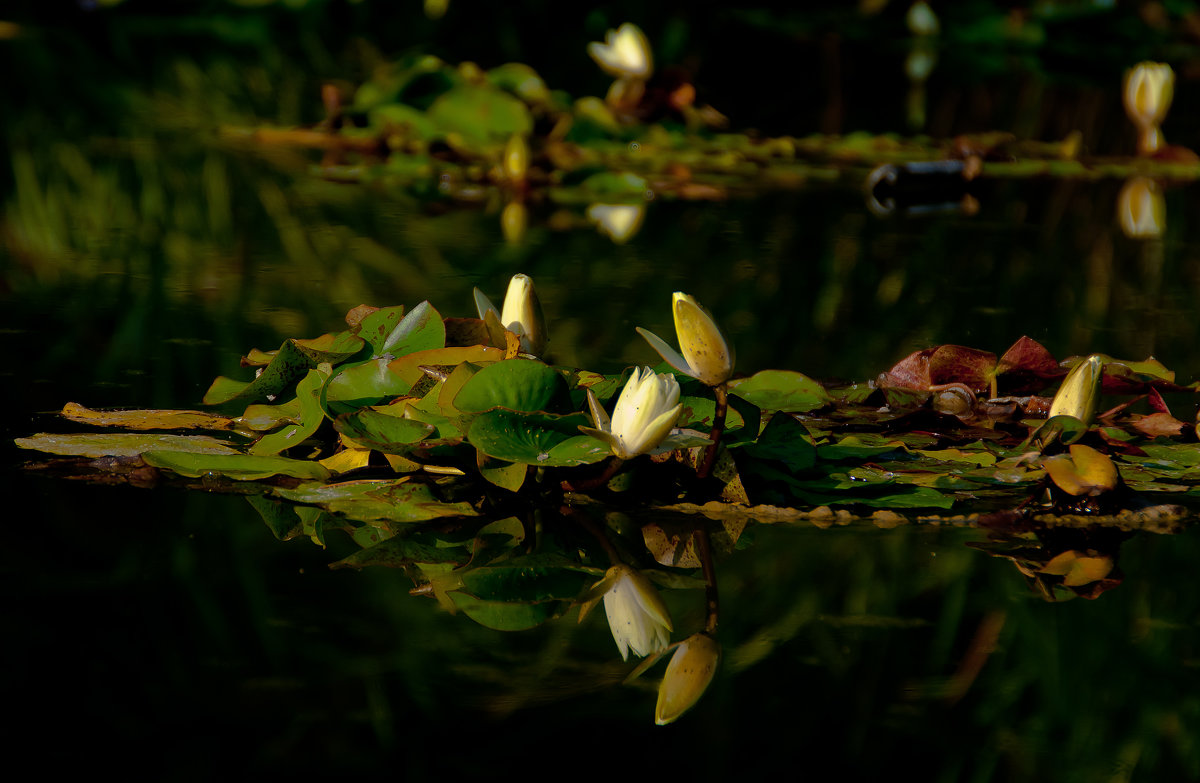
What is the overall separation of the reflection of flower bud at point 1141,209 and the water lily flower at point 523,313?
255 centimetres

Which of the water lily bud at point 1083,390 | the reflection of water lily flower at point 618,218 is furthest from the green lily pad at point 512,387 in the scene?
the reflection of water lily flower at point 618,218

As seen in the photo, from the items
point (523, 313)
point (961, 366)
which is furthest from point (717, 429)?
point (961, 366)

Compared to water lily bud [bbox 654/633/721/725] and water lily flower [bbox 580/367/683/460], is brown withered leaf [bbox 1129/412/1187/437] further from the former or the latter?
water lily bud [bbox 654/633/721/725]

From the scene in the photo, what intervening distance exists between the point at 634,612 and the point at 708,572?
5.3 inches

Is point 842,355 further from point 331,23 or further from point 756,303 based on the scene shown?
point 331,23

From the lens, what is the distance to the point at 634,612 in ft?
3.85

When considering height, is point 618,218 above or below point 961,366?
below

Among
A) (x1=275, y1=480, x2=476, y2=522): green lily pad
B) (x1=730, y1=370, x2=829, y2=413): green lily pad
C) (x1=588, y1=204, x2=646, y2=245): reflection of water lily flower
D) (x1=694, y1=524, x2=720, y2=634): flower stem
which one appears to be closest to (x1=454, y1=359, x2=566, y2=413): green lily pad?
(x1=275, y1=480, x2=476, y2=522): green lily pad

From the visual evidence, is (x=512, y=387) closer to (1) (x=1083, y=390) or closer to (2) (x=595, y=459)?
(2) (x=595, y=459)

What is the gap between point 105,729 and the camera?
0.93 meters

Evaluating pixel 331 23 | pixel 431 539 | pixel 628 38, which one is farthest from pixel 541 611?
pixel 331 23

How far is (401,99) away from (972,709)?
3.88 m

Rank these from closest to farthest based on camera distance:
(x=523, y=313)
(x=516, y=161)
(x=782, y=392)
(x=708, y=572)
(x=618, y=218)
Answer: (x=708, y=572), (x=523, y=313), (x=782, y=392), (x=618, y=218), (x=516, y=161)

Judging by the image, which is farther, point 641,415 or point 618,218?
point 618,218
